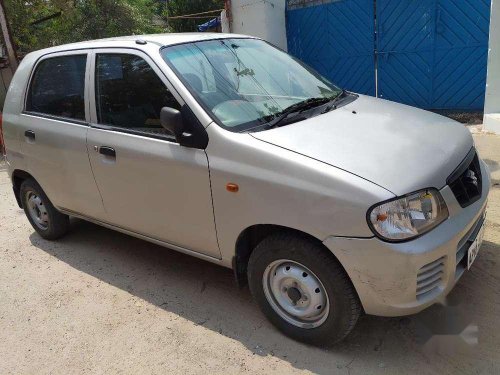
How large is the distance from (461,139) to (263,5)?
6.93 meters

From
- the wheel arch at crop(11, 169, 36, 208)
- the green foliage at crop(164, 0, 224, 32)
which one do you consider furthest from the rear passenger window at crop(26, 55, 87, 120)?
the green foliage at crop(164, 0, 224, 32)

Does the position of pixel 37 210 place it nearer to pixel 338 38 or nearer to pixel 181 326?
pixel 181 326

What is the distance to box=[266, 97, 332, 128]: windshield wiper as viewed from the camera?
2.86 metres

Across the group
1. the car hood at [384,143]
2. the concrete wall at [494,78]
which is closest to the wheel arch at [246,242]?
the car hood at [384,143]

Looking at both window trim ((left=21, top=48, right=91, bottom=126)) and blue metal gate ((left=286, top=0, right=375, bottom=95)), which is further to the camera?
blue metal gate ((left=286, top=0, right=375, bottom=95))

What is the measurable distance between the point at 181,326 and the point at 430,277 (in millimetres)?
1637

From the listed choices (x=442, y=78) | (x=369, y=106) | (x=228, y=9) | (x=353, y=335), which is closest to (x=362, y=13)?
(x=442, y=78)

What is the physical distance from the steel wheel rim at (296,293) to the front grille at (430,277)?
0.50 meters

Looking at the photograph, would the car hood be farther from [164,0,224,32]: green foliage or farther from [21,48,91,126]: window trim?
[164,0,224,32]: green foliage

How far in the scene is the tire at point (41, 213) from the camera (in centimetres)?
440

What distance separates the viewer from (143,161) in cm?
312

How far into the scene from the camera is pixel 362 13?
8297 mm

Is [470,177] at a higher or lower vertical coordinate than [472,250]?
higher

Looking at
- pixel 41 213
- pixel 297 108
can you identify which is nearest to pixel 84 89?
pixel 41 213
